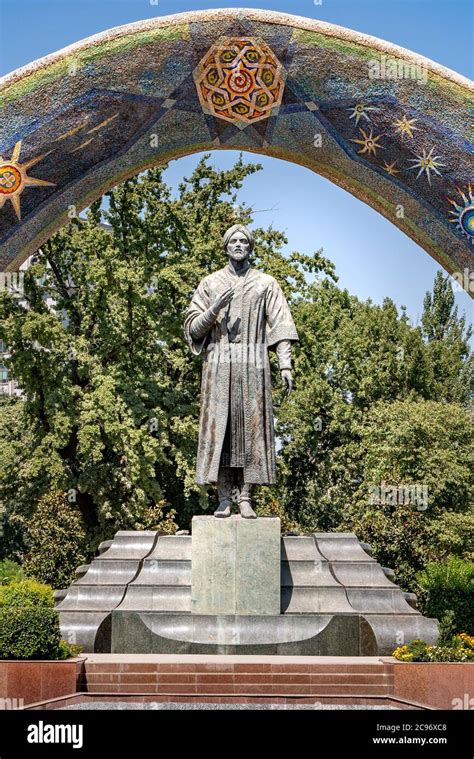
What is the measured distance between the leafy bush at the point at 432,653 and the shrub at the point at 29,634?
298 cm

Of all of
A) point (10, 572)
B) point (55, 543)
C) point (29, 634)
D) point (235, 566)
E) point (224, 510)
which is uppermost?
point (224, 510)

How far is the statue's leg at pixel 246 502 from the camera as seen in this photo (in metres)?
10.8

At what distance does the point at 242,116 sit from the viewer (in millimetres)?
14758

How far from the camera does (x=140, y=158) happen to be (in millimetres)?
14984

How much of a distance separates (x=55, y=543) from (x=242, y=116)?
11.0 m

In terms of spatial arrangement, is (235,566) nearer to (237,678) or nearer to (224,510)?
(224,510)

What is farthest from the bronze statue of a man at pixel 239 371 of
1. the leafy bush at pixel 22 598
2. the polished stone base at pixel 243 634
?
the leafy bush at pixel 22 598

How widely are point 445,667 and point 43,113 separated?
892 cm

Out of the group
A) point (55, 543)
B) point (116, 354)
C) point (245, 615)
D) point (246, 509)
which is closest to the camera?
point (245, 615)

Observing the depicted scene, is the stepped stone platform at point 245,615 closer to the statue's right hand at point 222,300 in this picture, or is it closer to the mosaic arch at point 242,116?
the statue's right hand at point 222,300

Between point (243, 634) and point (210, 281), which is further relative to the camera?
point (210, 281)

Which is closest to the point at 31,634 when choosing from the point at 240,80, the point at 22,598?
the point at 22,598
